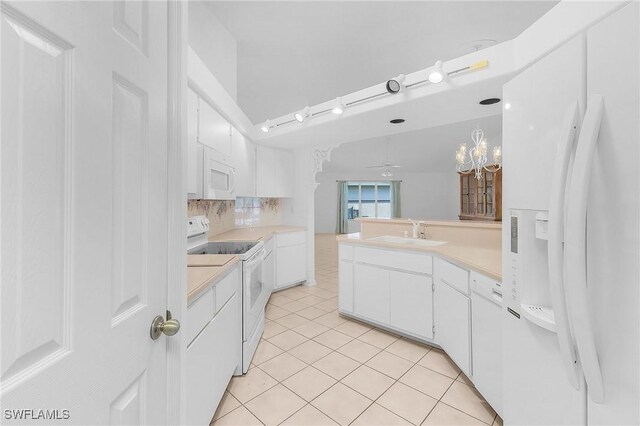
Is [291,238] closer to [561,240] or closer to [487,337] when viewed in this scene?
[487,337]

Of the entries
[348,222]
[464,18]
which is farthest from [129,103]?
[348,222]

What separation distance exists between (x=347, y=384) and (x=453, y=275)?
3.56ft

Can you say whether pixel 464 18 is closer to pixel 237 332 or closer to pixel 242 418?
pixel 237 332

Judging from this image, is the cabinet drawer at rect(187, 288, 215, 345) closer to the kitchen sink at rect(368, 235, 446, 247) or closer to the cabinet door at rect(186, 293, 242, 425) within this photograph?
the cabinet door at rect(186, 293, 242, 425)

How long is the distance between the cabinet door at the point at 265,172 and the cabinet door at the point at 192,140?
1.85 m

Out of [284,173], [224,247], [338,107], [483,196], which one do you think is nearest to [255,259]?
[224,247]

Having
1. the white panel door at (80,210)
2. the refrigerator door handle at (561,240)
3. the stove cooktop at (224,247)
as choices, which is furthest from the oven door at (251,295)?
the refrigerator door handle at (561,240)

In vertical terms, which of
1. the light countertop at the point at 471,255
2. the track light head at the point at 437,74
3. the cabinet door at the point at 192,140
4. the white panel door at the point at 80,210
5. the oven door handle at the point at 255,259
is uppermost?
the track light head at the point at 437,74

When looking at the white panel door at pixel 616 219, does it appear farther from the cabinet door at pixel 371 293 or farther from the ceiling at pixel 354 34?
the ceiling at pixel 354 34

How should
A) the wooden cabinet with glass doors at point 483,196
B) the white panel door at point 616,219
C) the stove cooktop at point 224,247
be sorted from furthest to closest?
1. the wooden cabinet with glass doors at point 483,196
2. the stove cooktop at point 224,247
3. the white panel door at point 616,219

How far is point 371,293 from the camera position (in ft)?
9.00

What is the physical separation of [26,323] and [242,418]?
1.53 metres

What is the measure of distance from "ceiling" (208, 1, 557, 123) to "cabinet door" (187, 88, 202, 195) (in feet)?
3.74

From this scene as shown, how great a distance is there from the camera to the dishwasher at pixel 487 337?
1.53 meters
